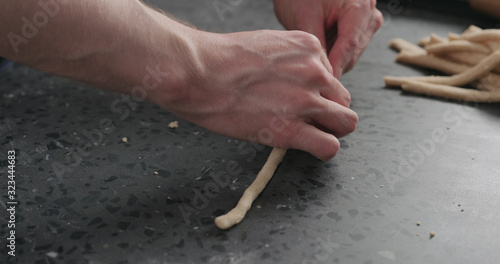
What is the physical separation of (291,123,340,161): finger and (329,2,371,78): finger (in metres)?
0.25

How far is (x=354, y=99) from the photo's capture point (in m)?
1.10

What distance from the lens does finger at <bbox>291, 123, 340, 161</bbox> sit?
30.7 inches

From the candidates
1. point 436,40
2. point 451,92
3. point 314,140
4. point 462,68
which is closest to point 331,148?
point 314,140

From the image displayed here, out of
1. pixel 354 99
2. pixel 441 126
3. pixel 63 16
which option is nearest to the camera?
pixel 63 16

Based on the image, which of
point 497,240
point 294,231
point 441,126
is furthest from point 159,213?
point 441,126

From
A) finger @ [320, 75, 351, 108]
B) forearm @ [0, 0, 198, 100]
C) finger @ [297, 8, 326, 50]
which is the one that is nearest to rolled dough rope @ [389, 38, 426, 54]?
finger @ [297, 8, 326, 50]

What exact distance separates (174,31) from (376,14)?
541 mm

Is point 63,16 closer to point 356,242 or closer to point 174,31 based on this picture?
point 174,31

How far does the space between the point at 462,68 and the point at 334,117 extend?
53 centimetres

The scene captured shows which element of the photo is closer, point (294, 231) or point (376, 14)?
point (294, 231)

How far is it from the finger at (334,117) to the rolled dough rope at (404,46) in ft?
1.84

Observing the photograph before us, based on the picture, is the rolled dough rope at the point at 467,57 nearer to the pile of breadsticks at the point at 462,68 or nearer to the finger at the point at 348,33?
the pile of breadsticks at the point at 462,68

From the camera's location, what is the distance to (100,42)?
2.20ft

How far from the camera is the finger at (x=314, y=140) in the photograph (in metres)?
0.78
